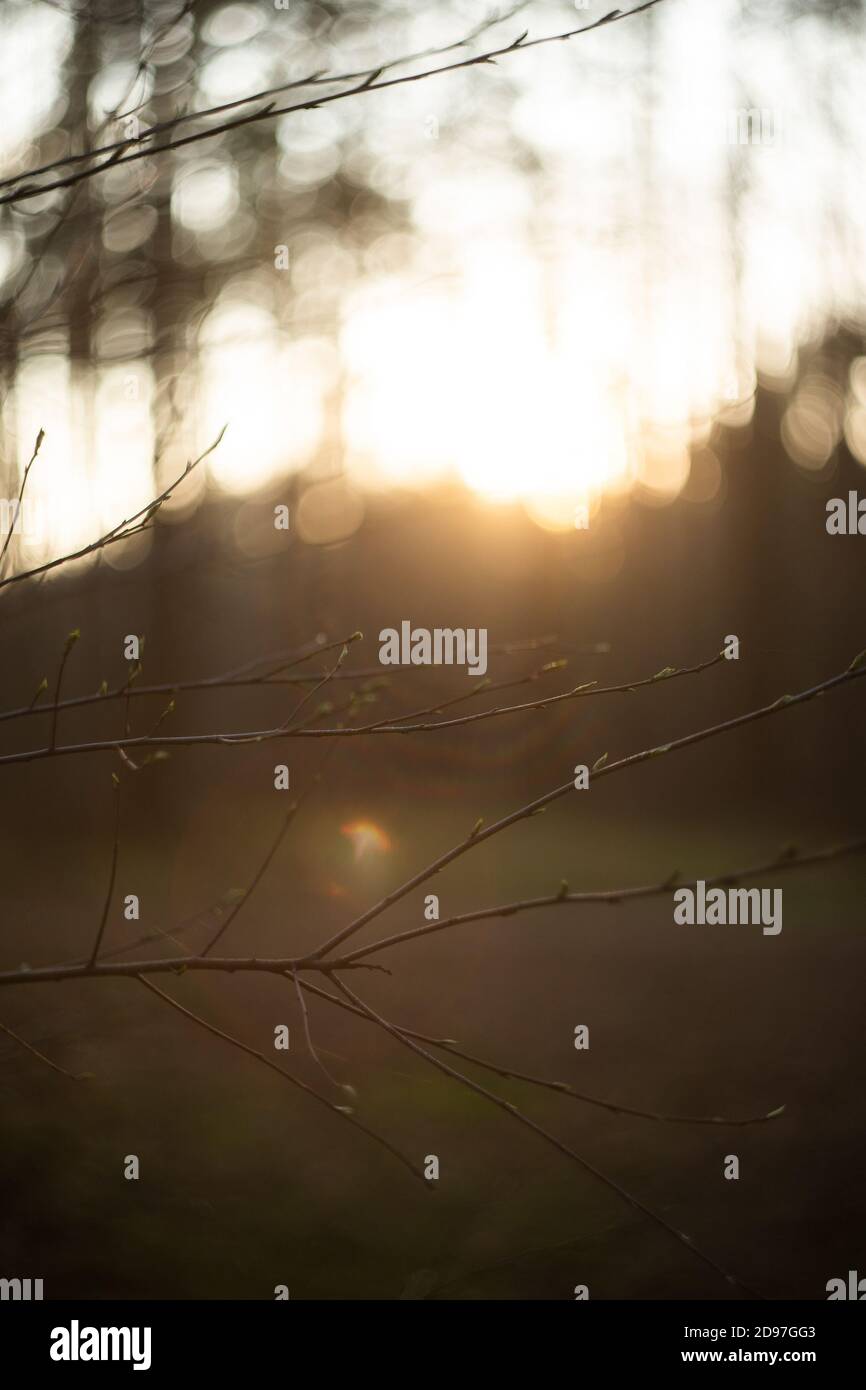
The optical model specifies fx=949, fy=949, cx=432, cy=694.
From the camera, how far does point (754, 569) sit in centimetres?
931

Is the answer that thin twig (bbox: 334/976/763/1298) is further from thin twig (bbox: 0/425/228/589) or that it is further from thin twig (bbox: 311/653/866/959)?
thin twig (bbox: 0/425/228/589)

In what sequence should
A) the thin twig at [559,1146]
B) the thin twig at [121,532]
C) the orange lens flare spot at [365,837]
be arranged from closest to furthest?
1. the thin twig at [559,1146]
2. the thin twig at [121,532]
3. the orange lens flare spot at [365,837]

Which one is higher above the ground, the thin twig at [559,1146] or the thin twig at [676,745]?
the thin twig at [676,745]

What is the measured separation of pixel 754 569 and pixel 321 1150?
7034 mm

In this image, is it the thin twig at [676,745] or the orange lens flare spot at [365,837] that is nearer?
the thin twig at [676,745]

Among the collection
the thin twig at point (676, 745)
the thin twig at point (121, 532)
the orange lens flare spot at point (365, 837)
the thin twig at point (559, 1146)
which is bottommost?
the thin twig at point (559, 1146)

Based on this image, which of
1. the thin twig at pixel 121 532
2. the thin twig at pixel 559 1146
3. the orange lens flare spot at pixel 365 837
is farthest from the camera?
the orange lens flare spot at pixel 365 837

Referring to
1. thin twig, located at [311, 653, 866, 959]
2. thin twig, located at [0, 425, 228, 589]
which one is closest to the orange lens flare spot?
thin twig, located at [0, 425, 228, 589]

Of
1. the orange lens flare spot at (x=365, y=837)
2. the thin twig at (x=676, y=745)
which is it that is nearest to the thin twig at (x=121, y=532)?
the thin twig at (x=676, y=745)

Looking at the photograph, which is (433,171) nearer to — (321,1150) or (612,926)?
(321,1150)

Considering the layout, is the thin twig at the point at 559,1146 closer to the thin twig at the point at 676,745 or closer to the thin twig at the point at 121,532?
the thin twig at the point at 676,745

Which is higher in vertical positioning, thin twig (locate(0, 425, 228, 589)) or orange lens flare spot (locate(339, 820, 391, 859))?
orange lens flare spot (locate(339, 820, 391, 859))

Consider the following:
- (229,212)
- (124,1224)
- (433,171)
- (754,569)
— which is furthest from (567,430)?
(124,1224)

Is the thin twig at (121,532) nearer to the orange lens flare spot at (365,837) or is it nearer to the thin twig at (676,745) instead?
the thin twig at (676,745)
